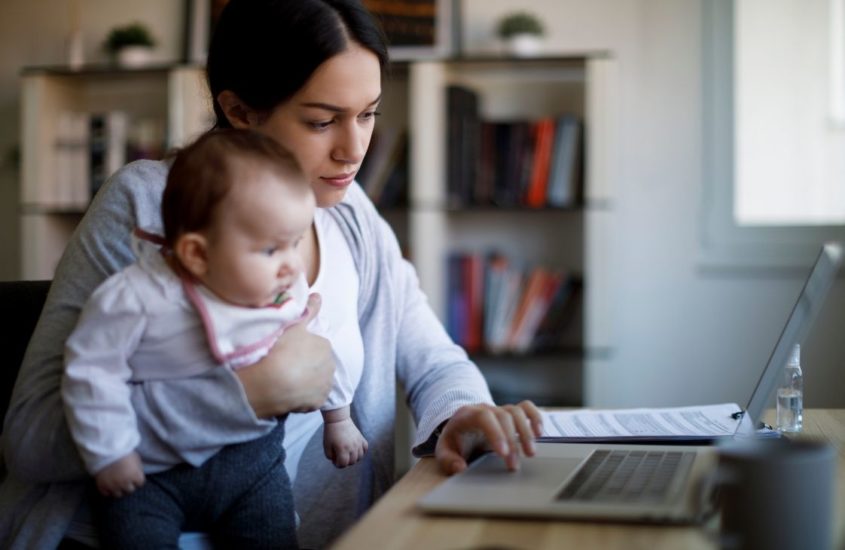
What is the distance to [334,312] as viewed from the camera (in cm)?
153

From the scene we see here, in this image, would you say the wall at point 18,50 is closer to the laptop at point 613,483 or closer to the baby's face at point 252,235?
the baby's face at point 252,235

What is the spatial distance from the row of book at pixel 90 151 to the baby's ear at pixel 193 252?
110 inches

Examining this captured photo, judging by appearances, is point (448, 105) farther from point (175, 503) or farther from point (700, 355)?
point (175, 503)

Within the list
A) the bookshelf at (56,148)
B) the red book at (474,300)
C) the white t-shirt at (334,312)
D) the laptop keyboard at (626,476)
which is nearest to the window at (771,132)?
the red book at (474,300)

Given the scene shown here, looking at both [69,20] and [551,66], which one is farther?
[69,20]

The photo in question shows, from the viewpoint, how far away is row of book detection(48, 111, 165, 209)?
382 centimetres

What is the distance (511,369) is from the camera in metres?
3.88

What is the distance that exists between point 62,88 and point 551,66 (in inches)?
73.9

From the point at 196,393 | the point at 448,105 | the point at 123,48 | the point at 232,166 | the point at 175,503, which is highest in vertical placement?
the point at 123,48

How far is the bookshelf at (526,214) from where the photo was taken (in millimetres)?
3498

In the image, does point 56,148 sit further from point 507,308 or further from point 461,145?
point 507,308

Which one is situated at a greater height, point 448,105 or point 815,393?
point 448,105

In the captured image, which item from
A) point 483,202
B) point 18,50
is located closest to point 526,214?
point 483,202

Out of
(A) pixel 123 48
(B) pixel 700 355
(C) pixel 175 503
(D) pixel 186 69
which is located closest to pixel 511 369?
(B) pixel 700 355
